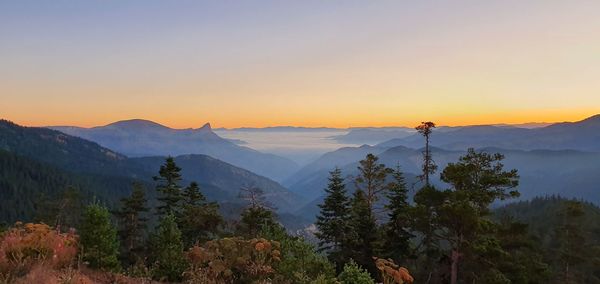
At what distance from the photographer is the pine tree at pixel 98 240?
12570mm

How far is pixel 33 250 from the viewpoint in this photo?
34.4 feet

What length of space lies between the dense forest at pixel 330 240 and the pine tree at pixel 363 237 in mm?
78

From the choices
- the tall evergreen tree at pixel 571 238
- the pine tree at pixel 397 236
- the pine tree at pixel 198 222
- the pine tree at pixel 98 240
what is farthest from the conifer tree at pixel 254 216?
the tall evergreen tree at pixel 571 238

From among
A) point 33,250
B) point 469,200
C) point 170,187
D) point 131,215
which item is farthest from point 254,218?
point 33,250

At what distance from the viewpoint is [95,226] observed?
42.9 ft

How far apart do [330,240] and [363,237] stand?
5.52 metres

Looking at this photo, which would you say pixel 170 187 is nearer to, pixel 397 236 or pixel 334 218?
pixel 334 218

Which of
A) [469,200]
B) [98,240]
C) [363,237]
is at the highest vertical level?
[98,240]

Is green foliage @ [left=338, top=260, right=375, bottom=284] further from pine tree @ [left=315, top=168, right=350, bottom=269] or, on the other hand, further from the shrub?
pine tree @ [left=315, top=168, right=350, bottom=269]

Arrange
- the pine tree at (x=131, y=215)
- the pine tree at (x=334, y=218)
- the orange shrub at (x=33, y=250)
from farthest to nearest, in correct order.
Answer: the pine tree at (x=131, y=215), the pine tree at (x=334, y=218), the orange shrub at (x=33, y=250)

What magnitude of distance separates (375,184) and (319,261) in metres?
23.1

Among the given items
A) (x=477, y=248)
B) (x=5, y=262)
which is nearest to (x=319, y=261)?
(x=5, y=262)

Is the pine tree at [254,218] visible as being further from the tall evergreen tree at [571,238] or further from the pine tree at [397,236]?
the tall evergreen tree at [571,238]

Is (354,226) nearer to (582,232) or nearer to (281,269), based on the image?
(281,269)
